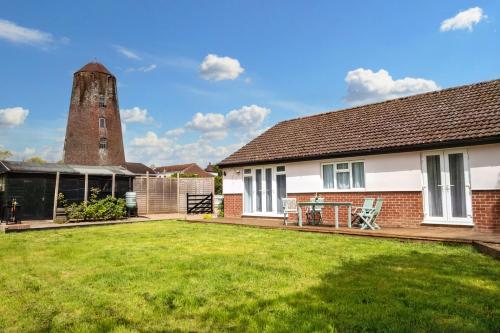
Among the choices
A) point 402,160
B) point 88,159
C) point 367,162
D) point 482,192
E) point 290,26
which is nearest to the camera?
point 482,192

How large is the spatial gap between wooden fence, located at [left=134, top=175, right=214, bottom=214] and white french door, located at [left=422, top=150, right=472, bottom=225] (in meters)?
14.5

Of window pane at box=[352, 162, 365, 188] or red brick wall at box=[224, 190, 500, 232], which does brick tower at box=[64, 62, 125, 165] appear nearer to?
red brick wall at box=[224, 190, 500, 232]

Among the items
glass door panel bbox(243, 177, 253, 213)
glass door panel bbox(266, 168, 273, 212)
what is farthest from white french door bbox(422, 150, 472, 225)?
glass door panel bbox(243, 177, 253, 213)

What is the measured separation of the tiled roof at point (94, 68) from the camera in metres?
37.6

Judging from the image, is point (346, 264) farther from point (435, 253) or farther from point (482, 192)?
point (482, 192)

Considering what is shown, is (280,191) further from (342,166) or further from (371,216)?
(371,216)

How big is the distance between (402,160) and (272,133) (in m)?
7.40

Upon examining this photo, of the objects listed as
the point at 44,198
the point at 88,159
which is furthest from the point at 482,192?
the point at 88,159

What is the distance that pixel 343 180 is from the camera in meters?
12.9

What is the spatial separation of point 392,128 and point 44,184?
15068mm

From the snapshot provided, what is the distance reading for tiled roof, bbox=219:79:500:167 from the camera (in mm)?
10461

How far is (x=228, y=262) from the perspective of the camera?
21.7 feet

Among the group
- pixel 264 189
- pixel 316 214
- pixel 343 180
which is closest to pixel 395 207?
pixel 343 180

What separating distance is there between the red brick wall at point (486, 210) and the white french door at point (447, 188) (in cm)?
17
